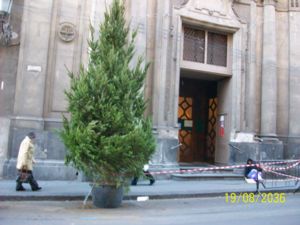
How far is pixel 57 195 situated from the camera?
1041 cm

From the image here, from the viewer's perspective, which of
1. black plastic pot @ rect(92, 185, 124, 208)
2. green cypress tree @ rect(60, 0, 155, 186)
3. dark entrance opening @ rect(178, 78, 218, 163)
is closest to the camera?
green cypress tree @ rect(60, 0, 155, 186)

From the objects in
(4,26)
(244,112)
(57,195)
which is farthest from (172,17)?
(57,195)

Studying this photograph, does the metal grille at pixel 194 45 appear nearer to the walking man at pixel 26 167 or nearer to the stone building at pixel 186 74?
the stone building at pixel 186 74

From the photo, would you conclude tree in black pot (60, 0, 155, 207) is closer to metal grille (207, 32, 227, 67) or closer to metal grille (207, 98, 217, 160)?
metal grille (207, 32, 227, 67)

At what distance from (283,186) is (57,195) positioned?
825 centimetres

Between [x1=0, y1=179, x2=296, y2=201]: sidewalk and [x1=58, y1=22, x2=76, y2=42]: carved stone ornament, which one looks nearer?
[x1=0, y1=179, x2=296, y2=201]: sidewalk

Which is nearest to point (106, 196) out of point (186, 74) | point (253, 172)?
point (253, 172)

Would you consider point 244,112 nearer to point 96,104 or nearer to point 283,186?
point 283,186

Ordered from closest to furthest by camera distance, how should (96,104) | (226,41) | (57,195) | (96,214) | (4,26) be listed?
(96,214) → (96,104) → (57,195) → (4,26) → (226,41)

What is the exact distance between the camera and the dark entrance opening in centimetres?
1978

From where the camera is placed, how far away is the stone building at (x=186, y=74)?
13.6 meters

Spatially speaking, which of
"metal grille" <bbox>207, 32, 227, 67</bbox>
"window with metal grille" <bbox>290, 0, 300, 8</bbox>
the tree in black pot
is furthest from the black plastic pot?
"window with metal grille" <bbox>290, 0, 300, 8</bbox>

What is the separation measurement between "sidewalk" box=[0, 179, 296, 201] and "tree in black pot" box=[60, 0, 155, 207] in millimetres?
1420
